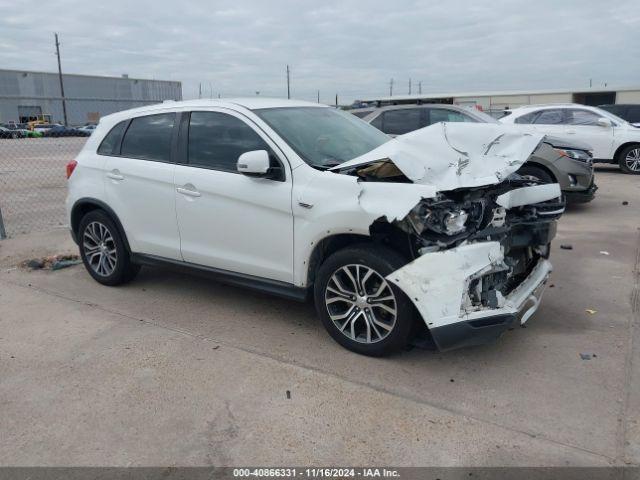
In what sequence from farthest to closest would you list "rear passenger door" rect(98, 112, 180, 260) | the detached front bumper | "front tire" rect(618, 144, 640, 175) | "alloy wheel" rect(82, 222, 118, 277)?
"front tire" rect(618, 144, 640, 175) → "alloy wheel" rect(82, 222, 118, 277) → "rear passenger door" rect(98, 112, 180, 260) → the detached front bumper

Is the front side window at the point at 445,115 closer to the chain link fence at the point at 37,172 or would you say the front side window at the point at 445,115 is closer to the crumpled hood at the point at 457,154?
the chain link fence at the point at 37,172

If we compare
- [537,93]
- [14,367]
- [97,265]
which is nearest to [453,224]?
[14,367]

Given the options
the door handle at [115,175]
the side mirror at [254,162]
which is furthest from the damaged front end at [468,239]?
the door handle at [115,175]

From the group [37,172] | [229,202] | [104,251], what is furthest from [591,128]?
[37,172]

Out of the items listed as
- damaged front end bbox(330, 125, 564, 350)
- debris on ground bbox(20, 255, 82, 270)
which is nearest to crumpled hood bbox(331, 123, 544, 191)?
damaged front end bbox(330, 125, 564, 350)

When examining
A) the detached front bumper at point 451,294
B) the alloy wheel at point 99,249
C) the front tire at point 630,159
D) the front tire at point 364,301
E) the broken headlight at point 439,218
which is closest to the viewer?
the detached front bumper at point 451,294

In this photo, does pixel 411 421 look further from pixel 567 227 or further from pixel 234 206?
pixel 567 227

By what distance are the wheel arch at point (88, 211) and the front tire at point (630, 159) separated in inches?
469

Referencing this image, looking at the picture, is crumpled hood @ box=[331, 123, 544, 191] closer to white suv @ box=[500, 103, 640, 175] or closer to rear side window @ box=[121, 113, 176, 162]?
rear side window @ box=[121, 113, 176, 162]

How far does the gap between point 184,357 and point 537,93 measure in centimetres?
4544

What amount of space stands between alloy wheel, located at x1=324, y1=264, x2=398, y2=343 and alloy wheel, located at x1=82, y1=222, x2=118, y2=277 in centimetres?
259

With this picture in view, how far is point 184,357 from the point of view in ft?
13.4

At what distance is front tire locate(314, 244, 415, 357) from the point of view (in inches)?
144

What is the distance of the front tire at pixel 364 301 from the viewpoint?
366 cm
